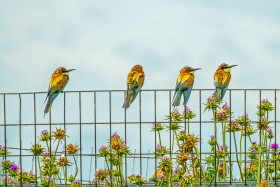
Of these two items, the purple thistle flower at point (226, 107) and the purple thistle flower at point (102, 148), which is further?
the purple thistle flower at point (226, 107)

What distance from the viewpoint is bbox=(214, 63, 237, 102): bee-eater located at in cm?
1060

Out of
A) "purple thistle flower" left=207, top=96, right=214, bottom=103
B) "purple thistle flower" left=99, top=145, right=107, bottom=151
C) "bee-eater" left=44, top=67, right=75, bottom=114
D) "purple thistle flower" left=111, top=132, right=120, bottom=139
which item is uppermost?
"bee-eater" left=44, top=67, right=75, bottom=114

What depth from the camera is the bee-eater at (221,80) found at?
10603 mm

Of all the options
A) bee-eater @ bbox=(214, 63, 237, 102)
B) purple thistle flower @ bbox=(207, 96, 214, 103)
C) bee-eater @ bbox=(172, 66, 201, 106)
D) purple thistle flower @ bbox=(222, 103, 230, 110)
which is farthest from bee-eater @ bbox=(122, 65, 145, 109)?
purple thistle flower @ bbox=(222, 103, 230, 110)

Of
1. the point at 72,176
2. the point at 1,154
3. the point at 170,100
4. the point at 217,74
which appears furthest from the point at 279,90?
the point at 1,154

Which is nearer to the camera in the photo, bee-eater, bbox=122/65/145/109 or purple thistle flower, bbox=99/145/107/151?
purple thistle flower, bbox=99/145/107/151

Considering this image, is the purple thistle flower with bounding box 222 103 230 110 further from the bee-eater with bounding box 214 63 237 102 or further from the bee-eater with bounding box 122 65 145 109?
the bee-eater with bounding box 122 65 145 109

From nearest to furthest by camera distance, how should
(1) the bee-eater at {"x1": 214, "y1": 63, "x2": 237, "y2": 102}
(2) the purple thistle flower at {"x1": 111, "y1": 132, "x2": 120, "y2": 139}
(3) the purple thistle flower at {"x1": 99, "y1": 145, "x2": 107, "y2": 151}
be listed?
(2) the purple thistle flower at {"x1": 111, "y1": 132, "x2": 120, "y2": 139} < (3) the purple thistle flower at {"x1": 99, "y1": 145, "x2": 107, "y2": 151} < (1) the bee-eater at {"x1": 214, "y1": 63, "x2": 237, "y2": 102}

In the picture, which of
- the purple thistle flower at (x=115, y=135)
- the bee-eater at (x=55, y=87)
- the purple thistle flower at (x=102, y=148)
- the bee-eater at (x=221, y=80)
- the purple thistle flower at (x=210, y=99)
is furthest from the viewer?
the bee-eater at (x=55, y=87)

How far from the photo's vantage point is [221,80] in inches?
424

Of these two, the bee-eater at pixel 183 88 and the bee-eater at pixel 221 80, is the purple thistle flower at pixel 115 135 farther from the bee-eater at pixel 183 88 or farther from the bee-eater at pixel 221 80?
the bee-eater at pixel 221 80

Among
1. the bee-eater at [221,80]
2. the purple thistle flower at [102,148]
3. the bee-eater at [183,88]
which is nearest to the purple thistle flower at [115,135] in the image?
the purple thistle flower at [102,148]

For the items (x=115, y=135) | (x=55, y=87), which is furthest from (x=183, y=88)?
(x=55, y=87)

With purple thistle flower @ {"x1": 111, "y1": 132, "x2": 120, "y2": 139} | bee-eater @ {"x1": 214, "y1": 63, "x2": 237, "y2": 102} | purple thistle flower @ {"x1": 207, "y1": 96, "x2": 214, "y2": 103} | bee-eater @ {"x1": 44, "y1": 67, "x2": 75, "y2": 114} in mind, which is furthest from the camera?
bee-eater @ {"x1": 44, "y1": 67, "x2": 75, "y2": 114}
